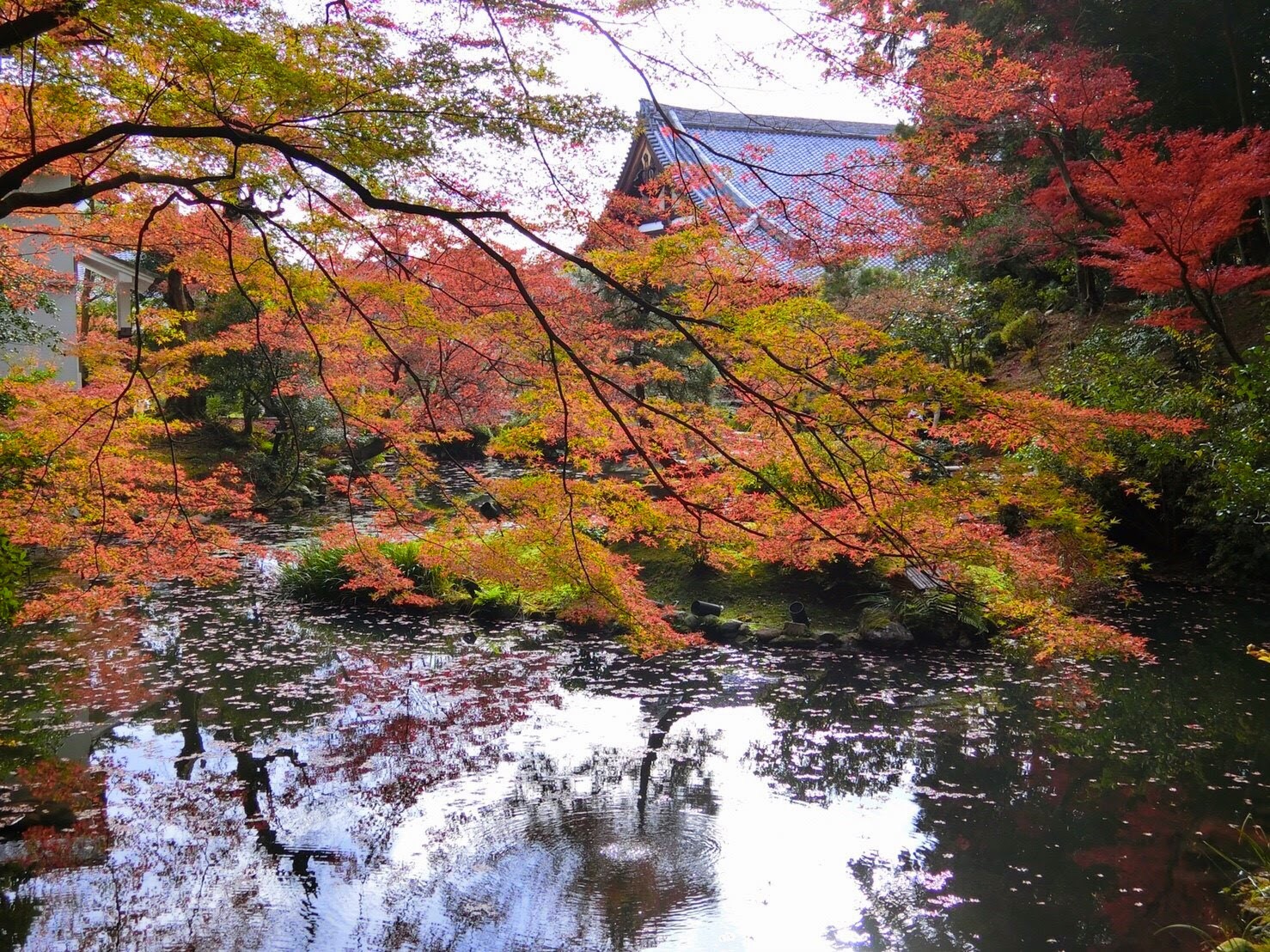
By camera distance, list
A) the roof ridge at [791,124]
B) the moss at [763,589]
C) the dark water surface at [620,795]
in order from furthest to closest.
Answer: the roof ridge at [791,124], the moss at [763,589], the dark water surface at [620,795]

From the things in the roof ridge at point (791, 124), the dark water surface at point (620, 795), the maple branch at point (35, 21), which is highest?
the roof ridge at point (791, 124)

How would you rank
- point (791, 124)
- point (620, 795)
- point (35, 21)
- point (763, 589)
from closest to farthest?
point (35, 21), point (620, 795), point (763, 589), point (791, 124)

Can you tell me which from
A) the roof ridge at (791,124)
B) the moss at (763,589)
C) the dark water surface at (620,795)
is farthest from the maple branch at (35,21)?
the roof ridge at (791,124)

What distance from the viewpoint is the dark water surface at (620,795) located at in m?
3.25

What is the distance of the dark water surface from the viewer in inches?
128

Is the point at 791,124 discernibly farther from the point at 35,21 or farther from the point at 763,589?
the point at 35,21

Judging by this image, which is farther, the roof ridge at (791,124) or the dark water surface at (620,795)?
the roof ridge at (791,124)

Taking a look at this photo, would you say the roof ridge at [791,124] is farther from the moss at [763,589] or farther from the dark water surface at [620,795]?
the dark water surface at [620,795]

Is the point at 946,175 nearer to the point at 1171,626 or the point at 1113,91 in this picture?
the point at 1171,626

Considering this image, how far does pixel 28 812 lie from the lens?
4004 millimetres

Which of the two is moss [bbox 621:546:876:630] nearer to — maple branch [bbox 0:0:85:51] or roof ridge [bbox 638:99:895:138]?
maple branch [bbox 0:0:85:51]

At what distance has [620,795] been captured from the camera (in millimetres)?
4332

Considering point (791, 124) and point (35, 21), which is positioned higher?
point (791, 124)

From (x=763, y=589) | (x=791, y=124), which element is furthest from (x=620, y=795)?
(x=791, y=124)
